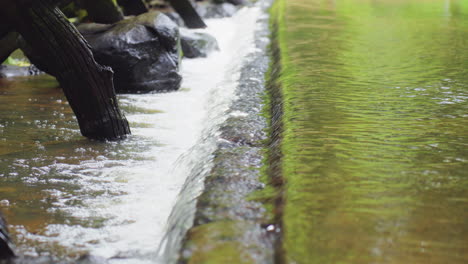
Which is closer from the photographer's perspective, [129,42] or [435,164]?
[435,164]

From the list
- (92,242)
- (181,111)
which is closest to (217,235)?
(92,242)

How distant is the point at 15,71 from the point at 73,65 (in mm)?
3984

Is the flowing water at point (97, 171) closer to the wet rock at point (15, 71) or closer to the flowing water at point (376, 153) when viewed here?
the flowing water at point (376, 153)

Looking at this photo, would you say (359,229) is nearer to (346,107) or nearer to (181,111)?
(346,107)

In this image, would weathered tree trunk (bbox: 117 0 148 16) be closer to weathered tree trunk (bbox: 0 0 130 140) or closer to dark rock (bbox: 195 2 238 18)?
dark rock (bbox: 195 2 238 18)

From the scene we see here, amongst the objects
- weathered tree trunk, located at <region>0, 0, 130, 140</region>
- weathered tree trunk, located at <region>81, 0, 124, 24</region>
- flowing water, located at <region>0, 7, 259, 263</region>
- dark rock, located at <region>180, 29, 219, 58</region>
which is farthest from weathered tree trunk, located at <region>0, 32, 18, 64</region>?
dark rock, located at <region>180, 29, 219, 58</region>

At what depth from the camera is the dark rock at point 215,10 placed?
16062 mm

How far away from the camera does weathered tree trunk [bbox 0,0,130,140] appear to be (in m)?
3.79

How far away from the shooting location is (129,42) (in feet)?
21.6

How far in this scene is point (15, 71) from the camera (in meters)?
7.66

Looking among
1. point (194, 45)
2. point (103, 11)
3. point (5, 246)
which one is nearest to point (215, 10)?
point (194, 45)

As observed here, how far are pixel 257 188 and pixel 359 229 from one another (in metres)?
0.75

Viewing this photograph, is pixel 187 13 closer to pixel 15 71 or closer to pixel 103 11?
pixel 103 11

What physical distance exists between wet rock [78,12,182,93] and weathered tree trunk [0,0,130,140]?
81.0 inches
